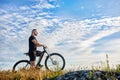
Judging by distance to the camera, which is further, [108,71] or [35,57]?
[35,57]

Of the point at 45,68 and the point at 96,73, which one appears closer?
the point at 96,73

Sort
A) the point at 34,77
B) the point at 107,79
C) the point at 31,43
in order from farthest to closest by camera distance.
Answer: the point at 31,43, the point at 34,77, the point at 107,79

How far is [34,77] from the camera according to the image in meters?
13.4

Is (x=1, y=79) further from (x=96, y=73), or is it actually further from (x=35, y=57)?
(x=96, y=73)

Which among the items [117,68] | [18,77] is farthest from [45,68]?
[117,68]

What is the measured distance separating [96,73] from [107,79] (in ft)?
1.69

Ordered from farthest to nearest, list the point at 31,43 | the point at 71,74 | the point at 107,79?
1. the point at 31,43
2. the point at 71,74
3. the point at 107,79

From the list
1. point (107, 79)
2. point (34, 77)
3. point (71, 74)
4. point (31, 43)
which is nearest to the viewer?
point (107, 79)

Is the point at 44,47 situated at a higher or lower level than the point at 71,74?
higher

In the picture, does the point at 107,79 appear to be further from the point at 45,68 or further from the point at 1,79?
the point at 45,68

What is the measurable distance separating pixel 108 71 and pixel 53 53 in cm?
721

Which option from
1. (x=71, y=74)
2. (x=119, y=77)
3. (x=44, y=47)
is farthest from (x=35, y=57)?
(x=119, y=77)

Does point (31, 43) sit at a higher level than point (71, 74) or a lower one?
higher

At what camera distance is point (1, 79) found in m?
14.1
